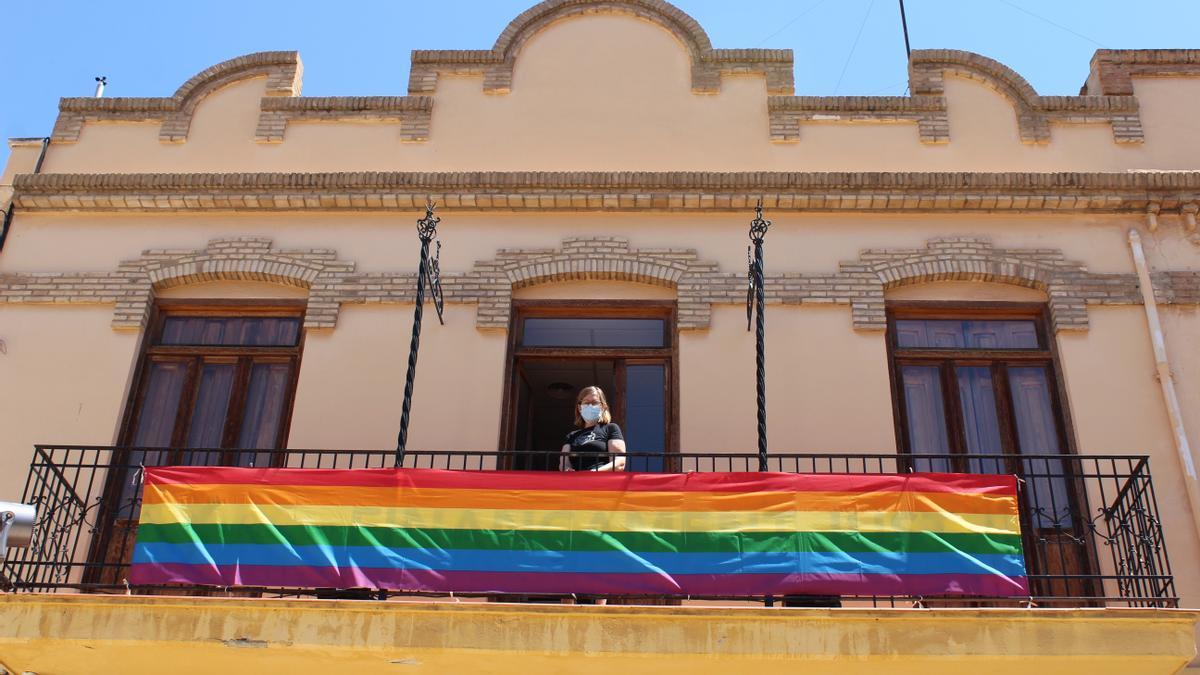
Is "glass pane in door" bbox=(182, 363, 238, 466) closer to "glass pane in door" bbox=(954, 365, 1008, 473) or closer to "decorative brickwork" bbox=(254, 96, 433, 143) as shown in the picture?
"decorative brickwork" bbox=(254, 96, 433, 143)

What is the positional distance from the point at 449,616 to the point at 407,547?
2.31 feet

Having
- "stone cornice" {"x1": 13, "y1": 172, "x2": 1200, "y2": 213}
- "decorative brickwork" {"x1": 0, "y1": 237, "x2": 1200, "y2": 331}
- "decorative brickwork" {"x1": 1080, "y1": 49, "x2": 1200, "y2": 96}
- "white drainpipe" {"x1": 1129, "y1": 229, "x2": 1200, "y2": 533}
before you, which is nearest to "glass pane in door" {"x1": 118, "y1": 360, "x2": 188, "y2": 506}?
"decorative brickwork" {"x1": 0, "y1": 237, "x2": 1200, "y2": 331}

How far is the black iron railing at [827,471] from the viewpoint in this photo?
868cm

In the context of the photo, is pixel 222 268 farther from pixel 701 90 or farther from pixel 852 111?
pixel 852 111

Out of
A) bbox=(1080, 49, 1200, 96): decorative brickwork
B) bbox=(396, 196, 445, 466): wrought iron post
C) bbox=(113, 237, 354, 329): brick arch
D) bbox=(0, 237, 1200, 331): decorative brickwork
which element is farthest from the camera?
bbox=(1080, 49, 1200, 96): decorative brickwork

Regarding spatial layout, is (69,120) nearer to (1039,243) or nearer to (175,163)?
(175,163)

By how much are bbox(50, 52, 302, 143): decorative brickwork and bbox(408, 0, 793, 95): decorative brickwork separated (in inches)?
48.3

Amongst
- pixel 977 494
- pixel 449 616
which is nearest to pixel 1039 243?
pixel 977 494

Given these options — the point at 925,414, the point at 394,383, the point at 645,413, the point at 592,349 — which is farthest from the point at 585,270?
the point at 925,414

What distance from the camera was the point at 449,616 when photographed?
7.79m

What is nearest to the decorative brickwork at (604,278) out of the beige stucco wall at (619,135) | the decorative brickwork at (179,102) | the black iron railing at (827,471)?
the beige stucco wall at (619,135)

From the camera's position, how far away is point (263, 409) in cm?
1048

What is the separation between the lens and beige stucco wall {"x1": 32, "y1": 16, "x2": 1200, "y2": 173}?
1129 centimetres

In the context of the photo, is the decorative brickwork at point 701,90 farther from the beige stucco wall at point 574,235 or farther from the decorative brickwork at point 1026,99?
the beige stucco wall at point 574,235
